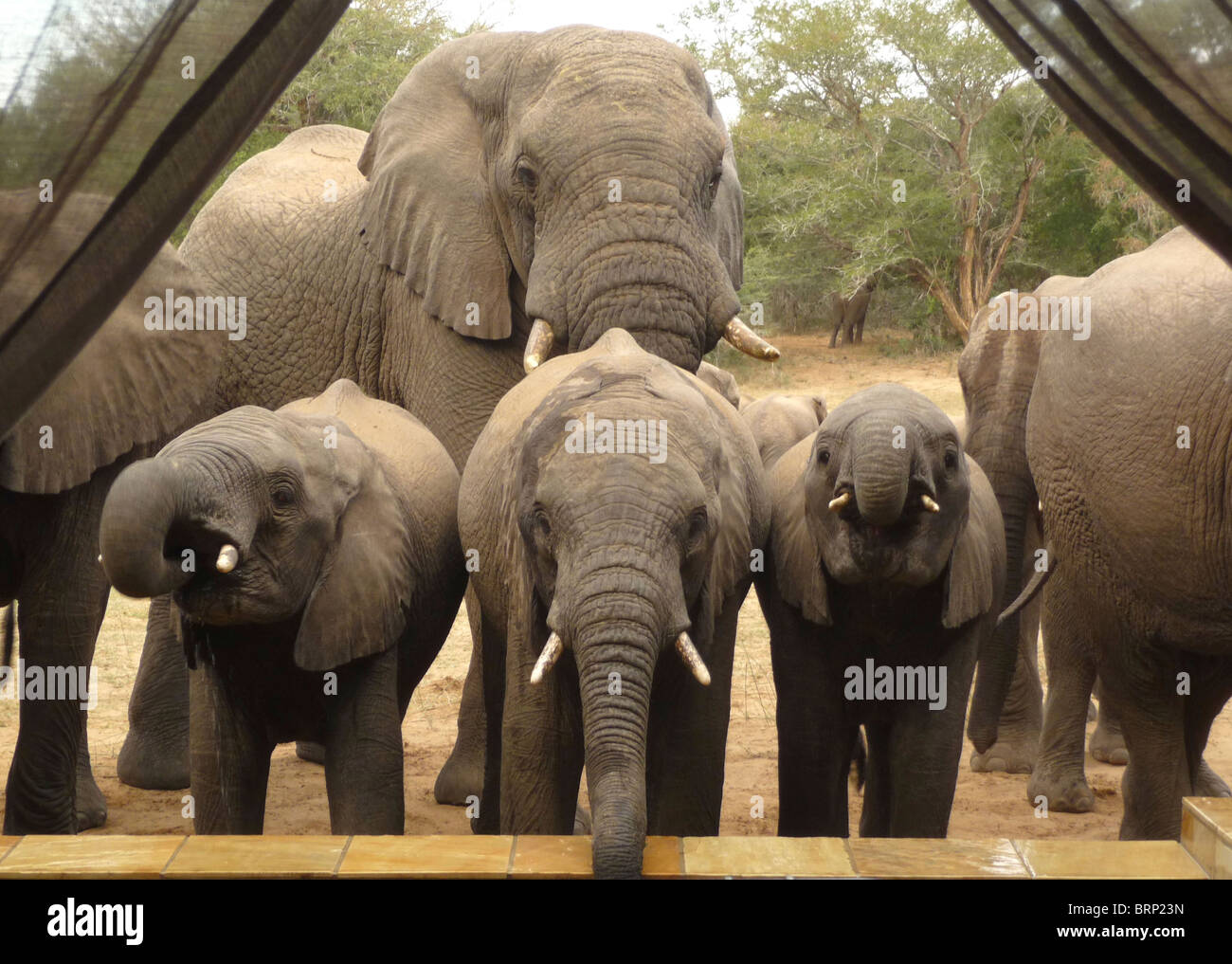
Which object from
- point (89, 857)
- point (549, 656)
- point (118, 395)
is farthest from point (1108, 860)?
point (118, 395)

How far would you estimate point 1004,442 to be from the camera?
7523 mm

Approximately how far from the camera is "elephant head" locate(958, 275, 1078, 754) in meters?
7.37

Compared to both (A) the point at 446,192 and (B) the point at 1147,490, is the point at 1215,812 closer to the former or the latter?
(B) the point at 1147,490

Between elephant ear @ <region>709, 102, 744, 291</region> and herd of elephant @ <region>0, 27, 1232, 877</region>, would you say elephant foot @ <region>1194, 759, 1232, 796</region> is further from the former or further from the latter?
elephant ear @ <region>709, 102, 744, 291</region>

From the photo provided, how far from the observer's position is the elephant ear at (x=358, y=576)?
15.7 ft

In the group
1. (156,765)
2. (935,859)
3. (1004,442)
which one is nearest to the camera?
(935,859)

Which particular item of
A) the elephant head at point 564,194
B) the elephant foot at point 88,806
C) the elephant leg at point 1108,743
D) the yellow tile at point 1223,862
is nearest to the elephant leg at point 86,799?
the elephant foot at point 88,806

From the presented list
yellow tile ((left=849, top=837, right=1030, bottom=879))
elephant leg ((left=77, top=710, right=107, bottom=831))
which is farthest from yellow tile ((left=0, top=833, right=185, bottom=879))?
elephant leg ((left=77, top=710, right=107, bottom=831))

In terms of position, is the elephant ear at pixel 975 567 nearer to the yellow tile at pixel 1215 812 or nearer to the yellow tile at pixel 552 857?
the yellow tile at pixel 1215 812

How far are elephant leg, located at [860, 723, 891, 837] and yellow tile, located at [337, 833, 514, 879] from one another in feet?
→ 5.98

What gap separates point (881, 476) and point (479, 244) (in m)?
2.20

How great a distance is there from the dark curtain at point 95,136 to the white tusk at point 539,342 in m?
1.98

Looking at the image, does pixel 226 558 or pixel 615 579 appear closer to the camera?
pixel 615 579
